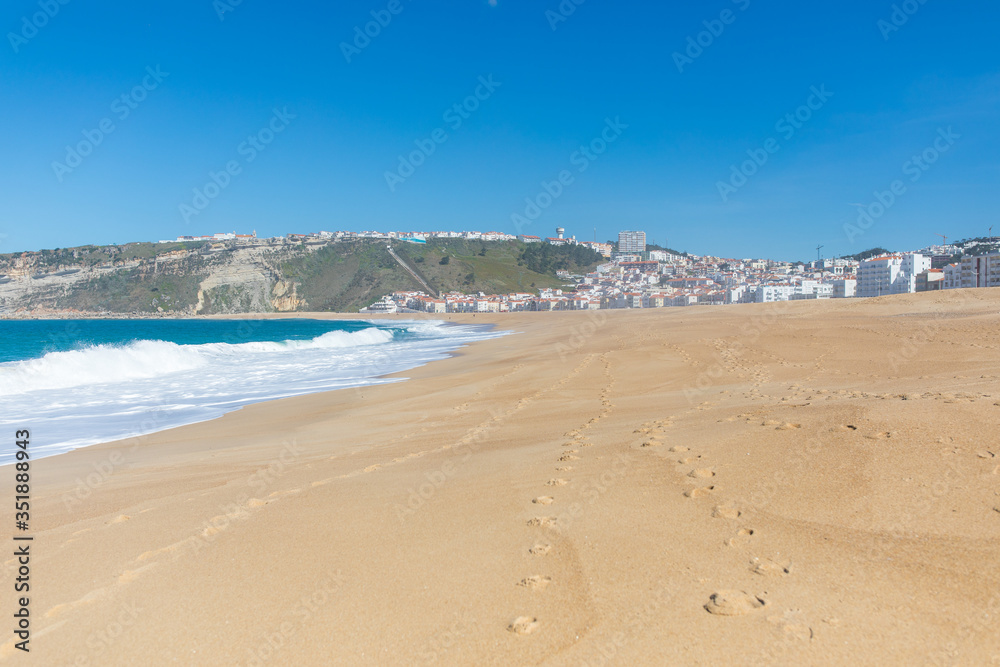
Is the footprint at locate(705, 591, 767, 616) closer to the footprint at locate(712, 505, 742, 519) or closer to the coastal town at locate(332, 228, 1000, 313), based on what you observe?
the footprint at locate(712, 505, 742, 519)

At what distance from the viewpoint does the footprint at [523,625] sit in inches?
96.6

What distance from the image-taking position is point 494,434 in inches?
263

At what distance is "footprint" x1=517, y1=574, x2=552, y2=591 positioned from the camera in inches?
111

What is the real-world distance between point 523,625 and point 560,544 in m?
0.82

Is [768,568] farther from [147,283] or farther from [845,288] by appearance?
[147,283]

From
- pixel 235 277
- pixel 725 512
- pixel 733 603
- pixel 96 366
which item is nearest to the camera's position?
pixel 733 603

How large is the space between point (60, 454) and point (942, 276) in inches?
4113

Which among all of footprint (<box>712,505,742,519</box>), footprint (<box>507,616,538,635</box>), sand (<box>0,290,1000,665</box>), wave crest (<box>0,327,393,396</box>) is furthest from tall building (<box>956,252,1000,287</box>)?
footprint (<box>507,616,538,635</box>)

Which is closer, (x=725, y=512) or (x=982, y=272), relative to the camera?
(x=725, y=512)

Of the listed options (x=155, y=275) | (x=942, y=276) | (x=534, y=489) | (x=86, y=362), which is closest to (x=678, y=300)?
(x=942, y=276)

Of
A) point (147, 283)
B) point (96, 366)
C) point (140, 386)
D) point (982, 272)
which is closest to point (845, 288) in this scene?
point (982, 272)

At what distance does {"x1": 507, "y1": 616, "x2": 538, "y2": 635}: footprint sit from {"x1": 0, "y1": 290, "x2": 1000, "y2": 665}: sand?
0.01m

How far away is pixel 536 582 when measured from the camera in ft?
9.34

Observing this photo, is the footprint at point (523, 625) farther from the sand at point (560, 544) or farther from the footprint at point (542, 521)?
the footprint at point (542, 521)
